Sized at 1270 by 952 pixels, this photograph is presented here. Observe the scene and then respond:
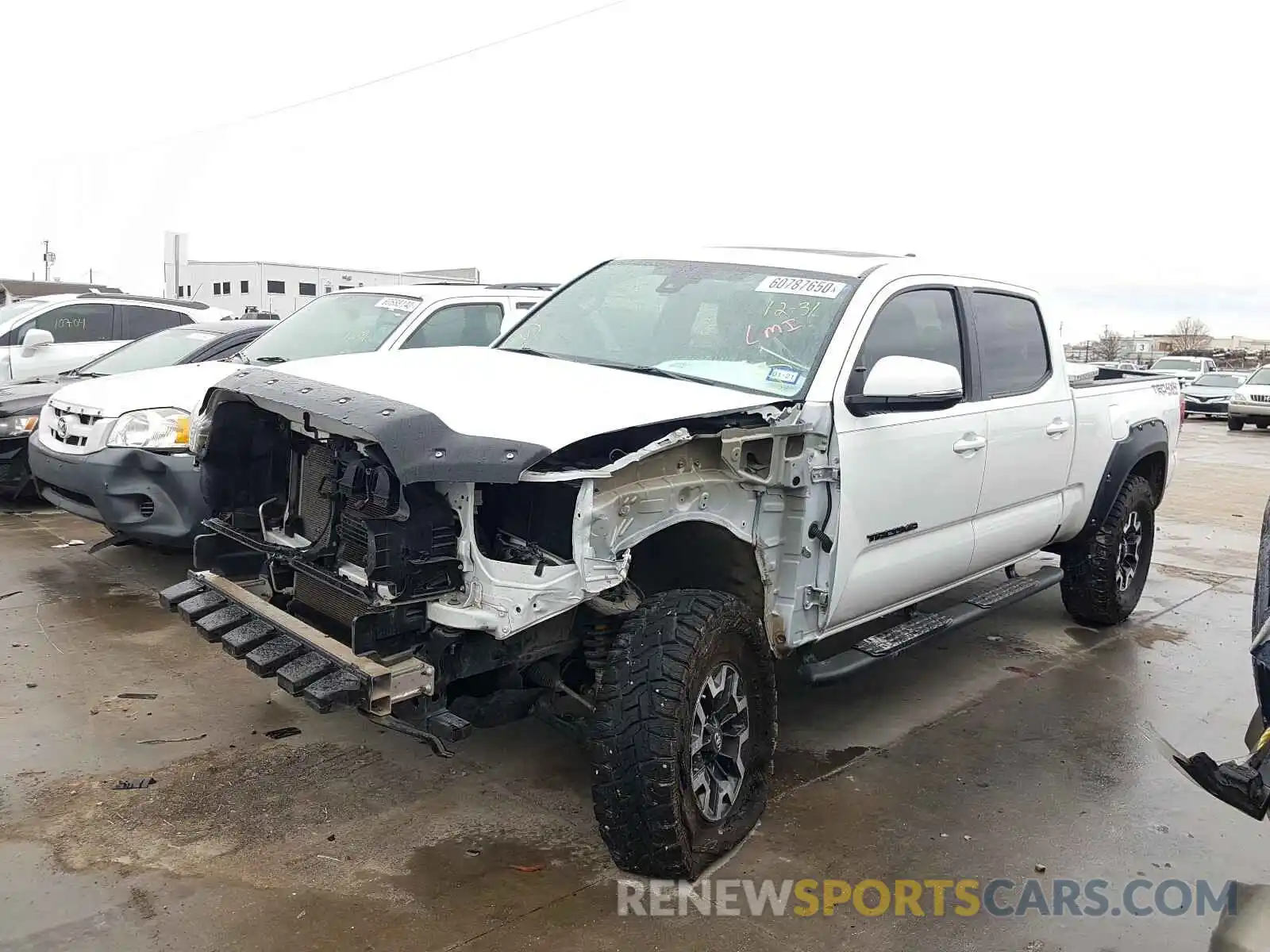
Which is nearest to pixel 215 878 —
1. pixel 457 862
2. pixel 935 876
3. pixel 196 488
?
pixel 457 862

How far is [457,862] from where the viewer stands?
3393 mm

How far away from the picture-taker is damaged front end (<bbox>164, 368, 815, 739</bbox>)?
9.80ft

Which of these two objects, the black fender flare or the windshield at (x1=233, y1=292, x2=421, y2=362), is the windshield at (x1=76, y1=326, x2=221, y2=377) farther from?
the black fender flare

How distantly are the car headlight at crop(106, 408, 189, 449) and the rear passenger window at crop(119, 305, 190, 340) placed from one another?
5.06 metres

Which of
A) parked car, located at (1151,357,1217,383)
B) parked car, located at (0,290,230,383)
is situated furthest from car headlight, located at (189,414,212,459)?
parked car, located at (1151,357,1217,383)

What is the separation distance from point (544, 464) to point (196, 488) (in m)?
3.42

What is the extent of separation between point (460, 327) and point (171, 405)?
6.32 ft

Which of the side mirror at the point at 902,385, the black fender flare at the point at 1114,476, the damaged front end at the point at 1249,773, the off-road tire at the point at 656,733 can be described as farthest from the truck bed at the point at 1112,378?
the off-road tire at the point at 656,733

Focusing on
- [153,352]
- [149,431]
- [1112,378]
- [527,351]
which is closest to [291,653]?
[527,351]

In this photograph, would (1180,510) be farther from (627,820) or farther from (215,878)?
(215,878)

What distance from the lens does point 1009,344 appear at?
5.21 meters

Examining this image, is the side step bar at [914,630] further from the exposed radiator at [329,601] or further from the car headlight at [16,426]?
the car headlight at [16,426]

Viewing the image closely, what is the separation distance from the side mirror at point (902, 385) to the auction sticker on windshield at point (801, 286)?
0.47 m

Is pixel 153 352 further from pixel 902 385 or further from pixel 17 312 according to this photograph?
pixel 902 385
